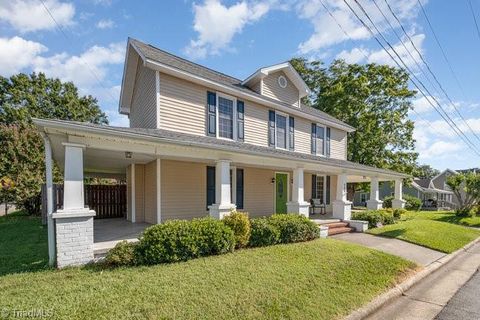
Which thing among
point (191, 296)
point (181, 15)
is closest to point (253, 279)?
point (191, 296)

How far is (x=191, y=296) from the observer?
4.69m

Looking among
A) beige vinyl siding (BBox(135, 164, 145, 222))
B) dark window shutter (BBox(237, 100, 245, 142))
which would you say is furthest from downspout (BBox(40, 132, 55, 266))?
dark window shutter (BBox(237, 100, 245, 142))

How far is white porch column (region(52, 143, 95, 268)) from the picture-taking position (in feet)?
18.7

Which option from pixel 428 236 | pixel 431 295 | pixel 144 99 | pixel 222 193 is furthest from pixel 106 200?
pixel 428 236

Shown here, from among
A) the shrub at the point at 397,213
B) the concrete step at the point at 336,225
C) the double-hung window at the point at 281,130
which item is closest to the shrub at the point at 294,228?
the concrete step at the point at 336,225

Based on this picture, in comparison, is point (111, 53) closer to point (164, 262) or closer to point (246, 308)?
point (164, 262)

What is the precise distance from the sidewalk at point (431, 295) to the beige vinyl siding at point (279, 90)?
9847mm

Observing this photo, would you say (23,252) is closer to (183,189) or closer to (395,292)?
(183,189)

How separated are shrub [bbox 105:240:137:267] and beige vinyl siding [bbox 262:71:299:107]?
32.8 ft

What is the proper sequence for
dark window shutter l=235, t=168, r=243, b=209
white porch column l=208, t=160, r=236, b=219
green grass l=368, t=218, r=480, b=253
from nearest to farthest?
white porch column l=208, t=160, r=236, b=219 < green grass l=368, t=218, r=480, b=253 < dark window shutter l=235, t=168, r=243, b=209

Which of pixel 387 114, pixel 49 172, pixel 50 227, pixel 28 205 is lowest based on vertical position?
pixel 28 205

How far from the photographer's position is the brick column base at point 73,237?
5.66 meters

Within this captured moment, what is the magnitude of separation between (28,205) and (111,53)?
1368 centimetres

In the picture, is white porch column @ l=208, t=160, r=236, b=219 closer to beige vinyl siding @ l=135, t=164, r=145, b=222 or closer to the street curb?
the street curb
